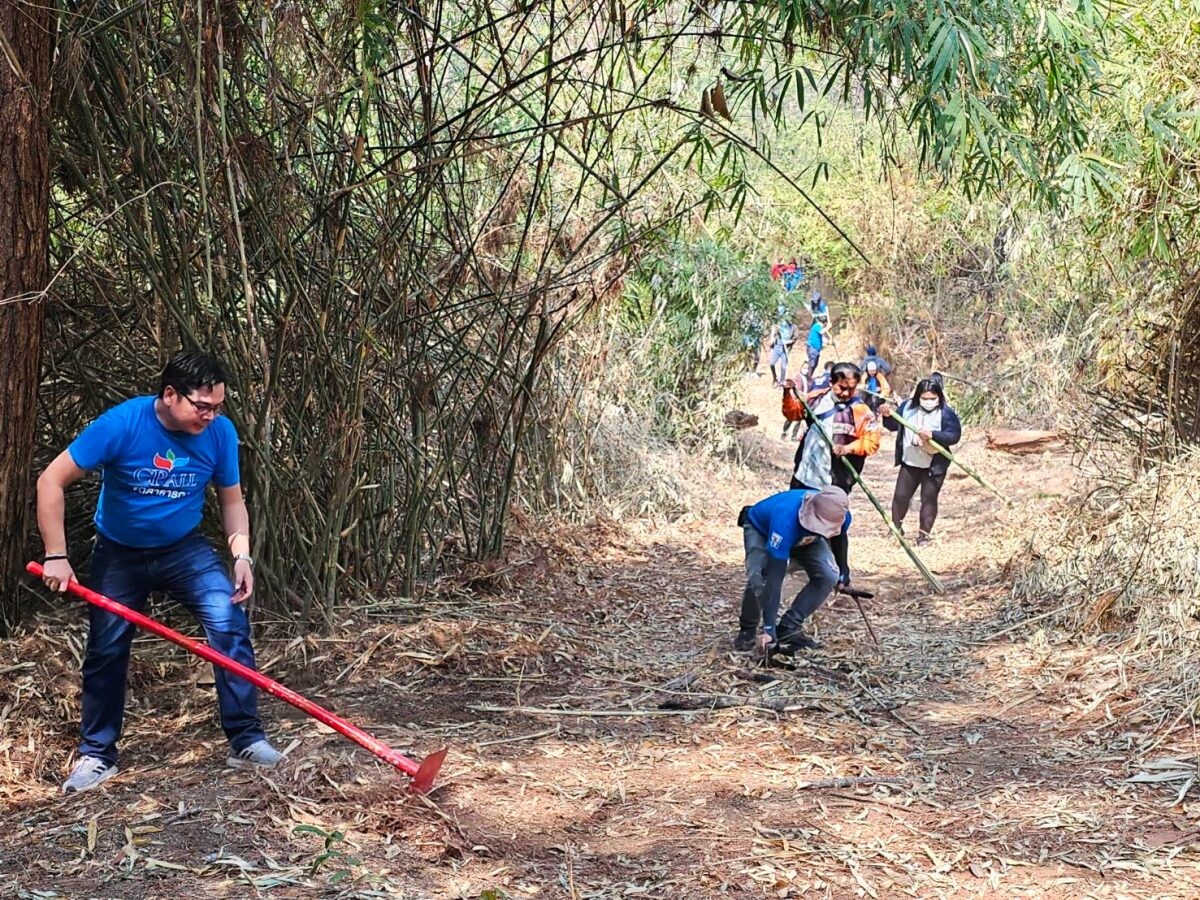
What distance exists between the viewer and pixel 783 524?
16.4 ft

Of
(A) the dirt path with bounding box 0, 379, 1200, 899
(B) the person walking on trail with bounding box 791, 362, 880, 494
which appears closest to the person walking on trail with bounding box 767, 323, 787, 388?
(B) the person walking on trail with bounding box 791, 362, 880, 494

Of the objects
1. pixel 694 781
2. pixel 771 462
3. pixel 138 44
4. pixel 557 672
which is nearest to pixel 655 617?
pixel 557 672

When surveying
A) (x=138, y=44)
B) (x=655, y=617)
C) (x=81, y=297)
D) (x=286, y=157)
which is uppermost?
(x=138, y=44)

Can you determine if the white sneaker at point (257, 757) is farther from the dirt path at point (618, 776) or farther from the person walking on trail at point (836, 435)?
the person walking on trail at point (836, 435)

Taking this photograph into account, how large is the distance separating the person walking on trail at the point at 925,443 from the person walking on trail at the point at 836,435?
92 centimetres

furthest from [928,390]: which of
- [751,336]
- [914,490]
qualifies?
[751,336]

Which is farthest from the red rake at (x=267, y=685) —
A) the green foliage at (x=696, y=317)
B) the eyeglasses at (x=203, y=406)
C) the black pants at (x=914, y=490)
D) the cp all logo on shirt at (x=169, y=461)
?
the green foliage at (x=696, y=317)

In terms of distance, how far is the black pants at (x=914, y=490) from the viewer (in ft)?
27.1

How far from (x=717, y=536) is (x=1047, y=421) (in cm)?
506

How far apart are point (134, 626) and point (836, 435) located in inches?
164

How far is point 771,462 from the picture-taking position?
11.6 m

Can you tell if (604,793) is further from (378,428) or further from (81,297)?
(81,297)

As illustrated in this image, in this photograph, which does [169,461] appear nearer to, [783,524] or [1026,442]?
[783,524]

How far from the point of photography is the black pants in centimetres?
827
